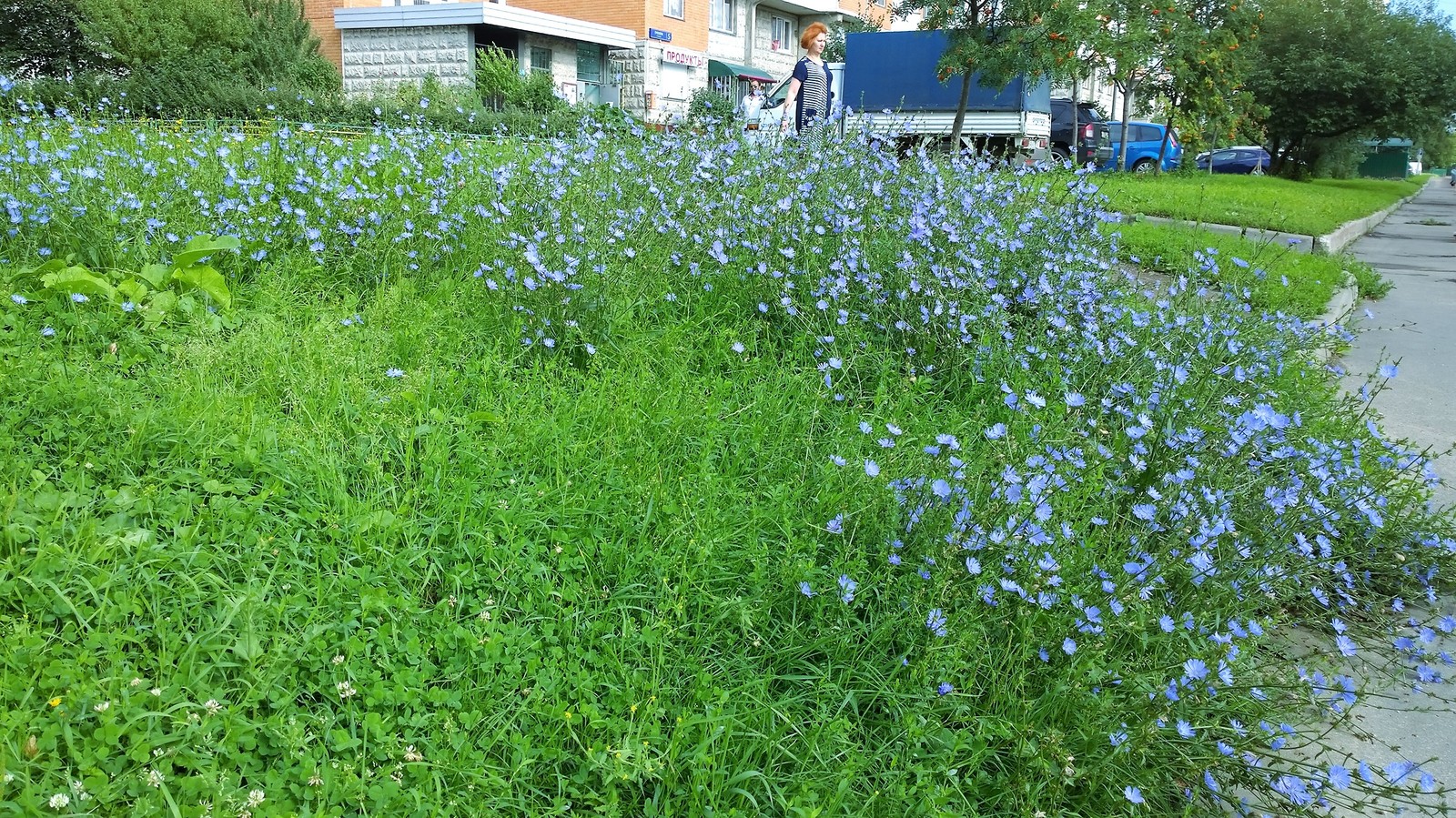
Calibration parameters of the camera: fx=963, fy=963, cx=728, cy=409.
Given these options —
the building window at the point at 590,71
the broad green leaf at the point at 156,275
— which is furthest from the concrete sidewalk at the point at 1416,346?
the building window at the point at 590,71

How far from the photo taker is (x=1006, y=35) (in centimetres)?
1400

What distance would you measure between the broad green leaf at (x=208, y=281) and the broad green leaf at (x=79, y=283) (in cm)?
28

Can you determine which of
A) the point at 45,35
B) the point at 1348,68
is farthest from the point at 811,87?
the point at 1348,68

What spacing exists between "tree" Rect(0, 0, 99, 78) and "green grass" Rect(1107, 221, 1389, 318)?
2040cm

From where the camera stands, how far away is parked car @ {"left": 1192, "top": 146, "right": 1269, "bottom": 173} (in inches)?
1414

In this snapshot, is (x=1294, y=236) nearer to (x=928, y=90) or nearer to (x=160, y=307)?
(x=160, y=307)

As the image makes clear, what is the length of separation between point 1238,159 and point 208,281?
40.4m

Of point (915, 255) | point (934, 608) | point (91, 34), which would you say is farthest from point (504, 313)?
point (91, 34)

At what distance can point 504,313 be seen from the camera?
13.3ft

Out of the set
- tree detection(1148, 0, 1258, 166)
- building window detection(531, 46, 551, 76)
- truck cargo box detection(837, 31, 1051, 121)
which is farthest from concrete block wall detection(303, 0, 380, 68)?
tree detection(1148, 0, 1258, 166)

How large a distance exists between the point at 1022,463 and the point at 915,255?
190 cm

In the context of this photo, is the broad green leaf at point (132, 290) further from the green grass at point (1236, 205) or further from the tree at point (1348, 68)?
the tree at point (1348, 68)

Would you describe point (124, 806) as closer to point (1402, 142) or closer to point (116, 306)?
point (116, 306)

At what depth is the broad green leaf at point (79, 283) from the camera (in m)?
3.58
